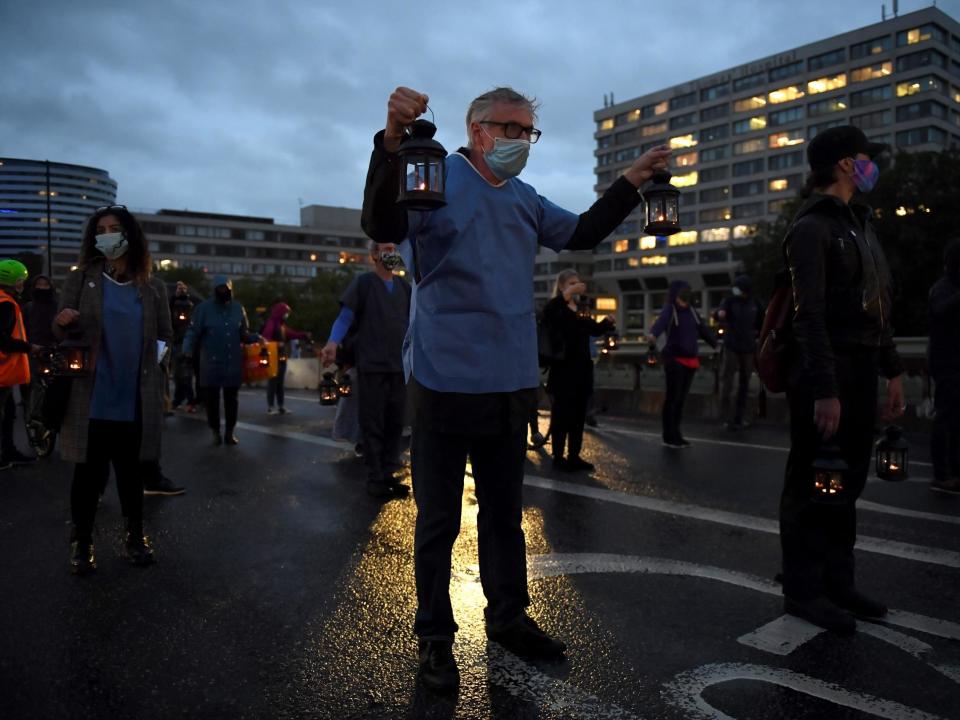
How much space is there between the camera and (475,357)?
2818mm

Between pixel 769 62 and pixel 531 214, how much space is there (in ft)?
378

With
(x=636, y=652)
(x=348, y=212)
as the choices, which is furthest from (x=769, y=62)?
(x=636, y=652)

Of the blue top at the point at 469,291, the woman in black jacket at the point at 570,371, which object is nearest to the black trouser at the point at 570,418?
the woman in black jacket at the point at 570,371

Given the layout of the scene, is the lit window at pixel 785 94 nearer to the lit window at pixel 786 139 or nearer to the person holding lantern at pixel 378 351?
the lit window at pixel 786 139

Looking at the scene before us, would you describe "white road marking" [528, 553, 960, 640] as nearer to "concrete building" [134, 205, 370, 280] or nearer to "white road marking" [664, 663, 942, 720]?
"white road marking" [664, 663, 942, 720]

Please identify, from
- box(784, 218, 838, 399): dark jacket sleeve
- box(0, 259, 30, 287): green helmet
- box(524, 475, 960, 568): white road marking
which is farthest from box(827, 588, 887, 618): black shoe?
box(0, 259, 30, 287): green helmet

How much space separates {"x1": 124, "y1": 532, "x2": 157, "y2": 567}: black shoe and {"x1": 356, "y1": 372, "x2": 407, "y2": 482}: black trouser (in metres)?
2.16

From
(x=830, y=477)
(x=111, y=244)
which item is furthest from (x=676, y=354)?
(x=111, y=244)

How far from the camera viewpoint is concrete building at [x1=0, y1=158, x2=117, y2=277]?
28172mm

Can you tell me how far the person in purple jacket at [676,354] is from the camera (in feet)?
29.2

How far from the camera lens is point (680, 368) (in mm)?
9062

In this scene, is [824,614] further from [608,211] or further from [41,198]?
[41,198]

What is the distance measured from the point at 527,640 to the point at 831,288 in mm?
1956

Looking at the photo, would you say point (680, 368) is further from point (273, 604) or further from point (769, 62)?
point (769, 62)
